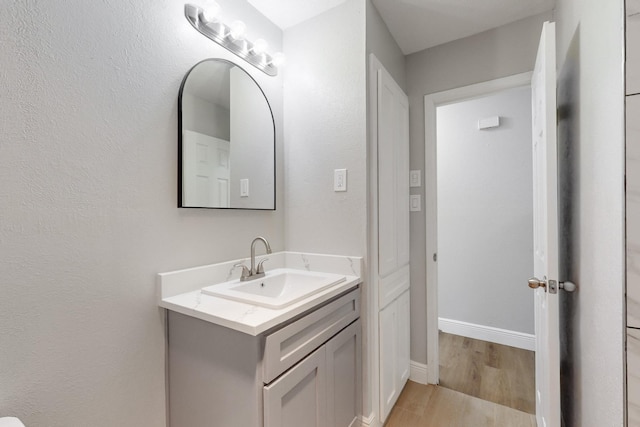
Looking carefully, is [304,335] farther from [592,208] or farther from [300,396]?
[592,208]

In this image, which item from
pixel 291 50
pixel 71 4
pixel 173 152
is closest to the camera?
pixel 71 4

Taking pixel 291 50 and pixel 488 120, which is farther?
pixel 488 120

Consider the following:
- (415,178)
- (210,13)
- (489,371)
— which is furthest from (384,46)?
(489,371)

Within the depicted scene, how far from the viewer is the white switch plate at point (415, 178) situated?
2105 mm

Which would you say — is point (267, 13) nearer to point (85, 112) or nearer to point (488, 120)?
point (85, 112)

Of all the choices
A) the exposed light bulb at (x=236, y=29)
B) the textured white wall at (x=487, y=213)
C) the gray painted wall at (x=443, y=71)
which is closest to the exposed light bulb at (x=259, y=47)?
the exposed light bulb at (x=236, y=29)

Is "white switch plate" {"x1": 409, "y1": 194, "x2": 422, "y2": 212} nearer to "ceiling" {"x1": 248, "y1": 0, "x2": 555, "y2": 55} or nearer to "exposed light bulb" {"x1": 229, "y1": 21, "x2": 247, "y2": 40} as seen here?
"ceiling" {"x1": 248, "y1": 0, "x2": 555, "y2": 55}

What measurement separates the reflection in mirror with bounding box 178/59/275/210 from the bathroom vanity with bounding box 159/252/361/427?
1.24ft

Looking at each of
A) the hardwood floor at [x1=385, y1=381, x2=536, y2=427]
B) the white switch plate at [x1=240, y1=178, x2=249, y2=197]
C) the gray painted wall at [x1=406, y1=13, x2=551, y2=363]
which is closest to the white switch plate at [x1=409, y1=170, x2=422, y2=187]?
the gray painted wall at [x1=406, y1=13, x2=551, y2=363]

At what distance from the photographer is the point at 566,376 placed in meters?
1.39

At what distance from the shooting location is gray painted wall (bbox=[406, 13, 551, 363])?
1824mm

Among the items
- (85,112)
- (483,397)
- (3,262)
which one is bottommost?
(483,397)

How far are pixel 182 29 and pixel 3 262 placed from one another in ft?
3.65
